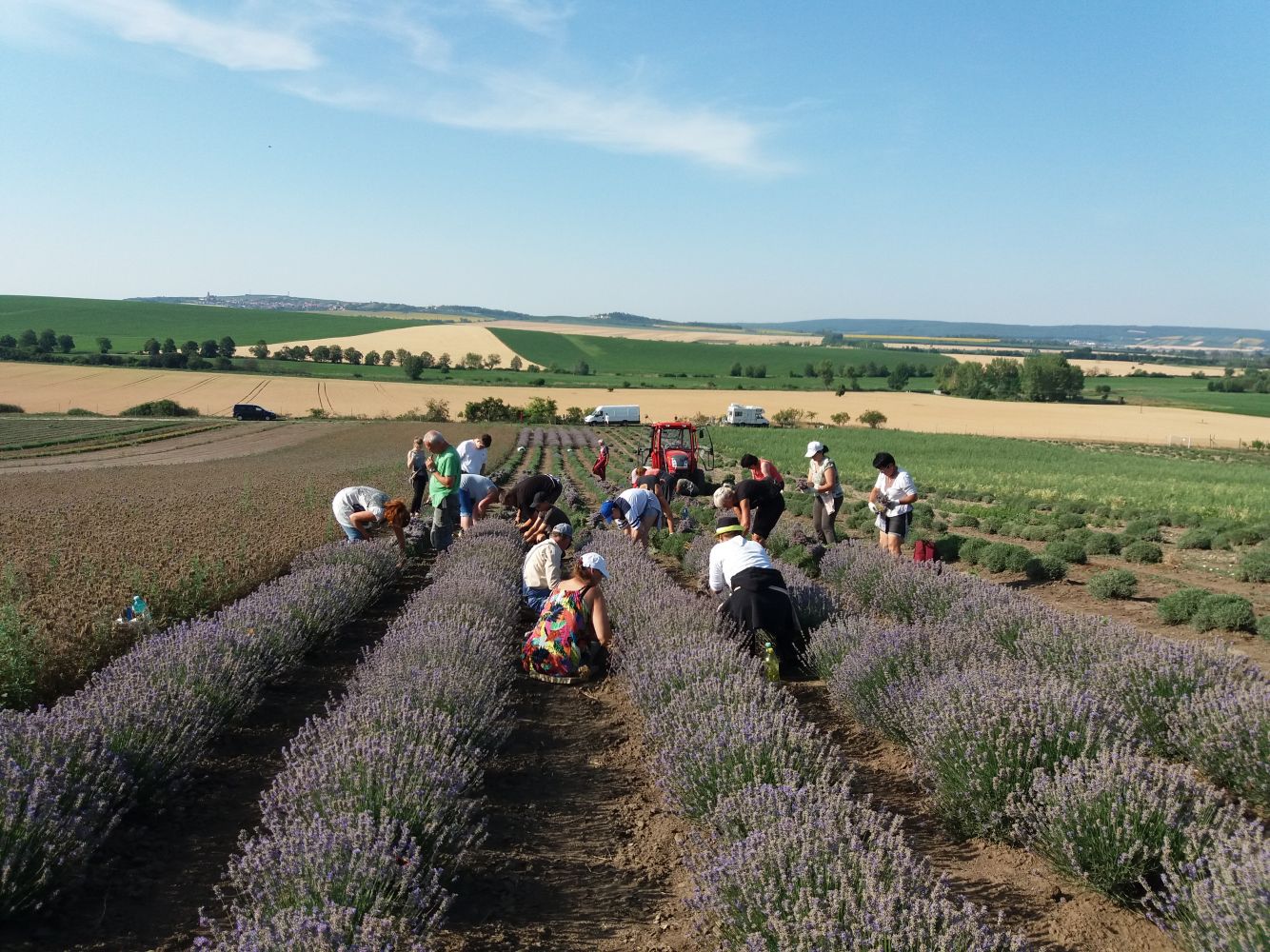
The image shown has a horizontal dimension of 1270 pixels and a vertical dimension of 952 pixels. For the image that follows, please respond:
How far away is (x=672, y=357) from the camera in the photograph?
111 meters

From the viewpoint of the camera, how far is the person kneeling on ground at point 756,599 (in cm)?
597

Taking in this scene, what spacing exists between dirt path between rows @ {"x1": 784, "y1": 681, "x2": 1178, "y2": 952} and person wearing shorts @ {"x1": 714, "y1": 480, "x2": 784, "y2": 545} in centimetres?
399

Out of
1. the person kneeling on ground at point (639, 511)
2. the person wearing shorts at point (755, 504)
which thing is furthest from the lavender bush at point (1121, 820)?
the person kneeling on ground at point (639, 511)

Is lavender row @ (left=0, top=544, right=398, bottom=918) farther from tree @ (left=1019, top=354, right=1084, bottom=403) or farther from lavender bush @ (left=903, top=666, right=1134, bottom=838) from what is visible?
tree @ (left=1019, top=354, right=1084, bottom=403)

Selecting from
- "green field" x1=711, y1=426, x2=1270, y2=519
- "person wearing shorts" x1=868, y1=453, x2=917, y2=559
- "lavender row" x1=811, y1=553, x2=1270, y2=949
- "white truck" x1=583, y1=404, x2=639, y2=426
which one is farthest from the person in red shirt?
"white truck" x1=583, y1=404, x2=639, y2=426

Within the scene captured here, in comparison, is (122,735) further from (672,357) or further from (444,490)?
(672,357)

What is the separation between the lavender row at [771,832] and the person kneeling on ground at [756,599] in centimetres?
93

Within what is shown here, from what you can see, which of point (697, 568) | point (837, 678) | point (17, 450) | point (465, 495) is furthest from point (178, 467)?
point (837, 678)

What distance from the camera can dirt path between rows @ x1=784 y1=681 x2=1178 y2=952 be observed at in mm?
2986

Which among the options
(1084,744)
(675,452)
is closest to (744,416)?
(675,452)

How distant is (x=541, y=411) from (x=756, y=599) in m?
47.9

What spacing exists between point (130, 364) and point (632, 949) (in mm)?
82525

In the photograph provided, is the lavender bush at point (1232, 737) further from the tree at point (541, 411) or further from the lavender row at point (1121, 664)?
the tree at point (541, 411)

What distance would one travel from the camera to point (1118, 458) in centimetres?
3306
